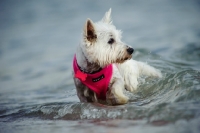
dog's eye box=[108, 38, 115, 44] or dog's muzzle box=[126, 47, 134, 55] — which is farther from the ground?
dog's eye box=[108, 38, 115, 44]

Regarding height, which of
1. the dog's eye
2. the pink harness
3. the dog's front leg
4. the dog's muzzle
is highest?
the dog's eye

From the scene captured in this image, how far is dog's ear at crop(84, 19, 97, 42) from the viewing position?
545 cm

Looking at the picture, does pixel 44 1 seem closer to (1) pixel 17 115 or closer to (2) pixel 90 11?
(2) pixel 90 11

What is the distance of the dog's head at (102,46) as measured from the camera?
5.53 m

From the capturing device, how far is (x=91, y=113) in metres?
5.41

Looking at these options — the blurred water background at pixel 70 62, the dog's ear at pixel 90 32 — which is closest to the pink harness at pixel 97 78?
the blurred water background at pixel 70 62

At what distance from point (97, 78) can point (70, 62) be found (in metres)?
6.73

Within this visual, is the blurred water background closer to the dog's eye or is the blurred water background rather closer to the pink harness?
the pink harness

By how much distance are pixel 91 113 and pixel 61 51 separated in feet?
31.0

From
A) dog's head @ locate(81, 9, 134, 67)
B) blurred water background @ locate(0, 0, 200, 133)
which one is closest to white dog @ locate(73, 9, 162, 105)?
dog's head @ locate(81, 9, 134, 67)

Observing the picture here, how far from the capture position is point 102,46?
5629 millimetres

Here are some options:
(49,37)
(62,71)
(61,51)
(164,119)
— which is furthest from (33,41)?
(164,119)

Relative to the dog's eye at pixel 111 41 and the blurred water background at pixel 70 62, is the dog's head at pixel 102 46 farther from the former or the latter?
the blurred water background at pixel 70 62

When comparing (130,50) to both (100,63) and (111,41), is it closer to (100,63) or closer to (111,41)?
(111,41)
